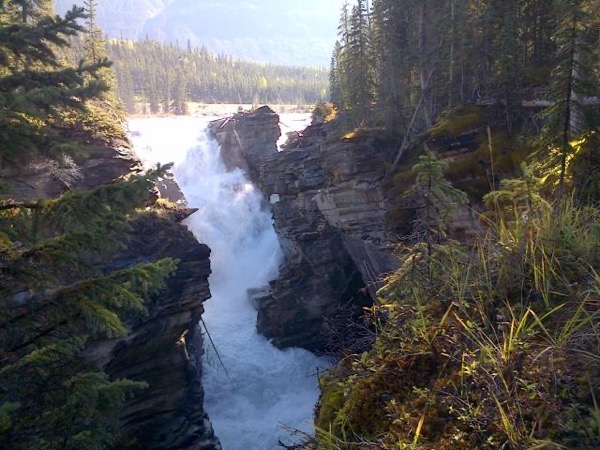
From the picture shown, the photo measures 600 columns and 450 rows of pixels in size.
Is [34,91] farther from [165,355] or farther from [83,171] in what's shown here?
[83,171]

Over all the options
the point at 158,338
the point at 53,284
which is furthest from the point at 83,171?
the point at 53,284

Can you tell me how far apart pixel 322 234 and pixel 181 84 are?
227 feet

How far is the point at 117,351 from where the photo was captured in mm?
13391

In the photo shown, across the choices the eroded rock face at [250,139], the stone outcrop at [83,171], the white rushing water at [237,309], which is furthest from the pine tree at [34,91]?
the eroded rock face at [250,139]

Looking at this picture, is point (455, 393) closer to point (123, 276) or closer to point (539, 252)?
point (539, 252)

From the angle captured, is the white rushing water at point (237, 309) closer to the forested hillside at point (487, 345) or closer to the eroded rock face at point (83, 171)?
the forested hillside at point (487, 345)

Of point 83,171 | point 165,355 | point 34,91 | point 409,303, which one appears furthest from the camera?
point 83,171

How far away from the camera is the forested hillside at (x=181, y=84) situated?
84.5 meters

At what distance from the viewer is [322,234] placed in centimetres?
2244

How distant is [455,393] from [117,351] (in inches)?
497

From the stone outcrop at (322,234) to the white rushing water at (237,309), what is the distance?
4.84 feet

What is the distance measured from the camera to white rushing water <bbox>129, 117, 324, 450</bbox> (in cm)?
1888

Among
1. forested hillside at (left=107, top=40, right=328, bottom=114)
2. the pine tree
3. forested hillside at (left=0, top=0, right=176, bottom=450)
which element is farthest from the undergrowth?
forested hillside at (left=107, top=40, right=328, bottom=114)

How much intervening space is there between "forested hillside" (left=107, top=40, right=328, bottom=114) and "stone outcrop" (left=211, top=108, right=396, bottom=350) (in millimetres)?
64926
